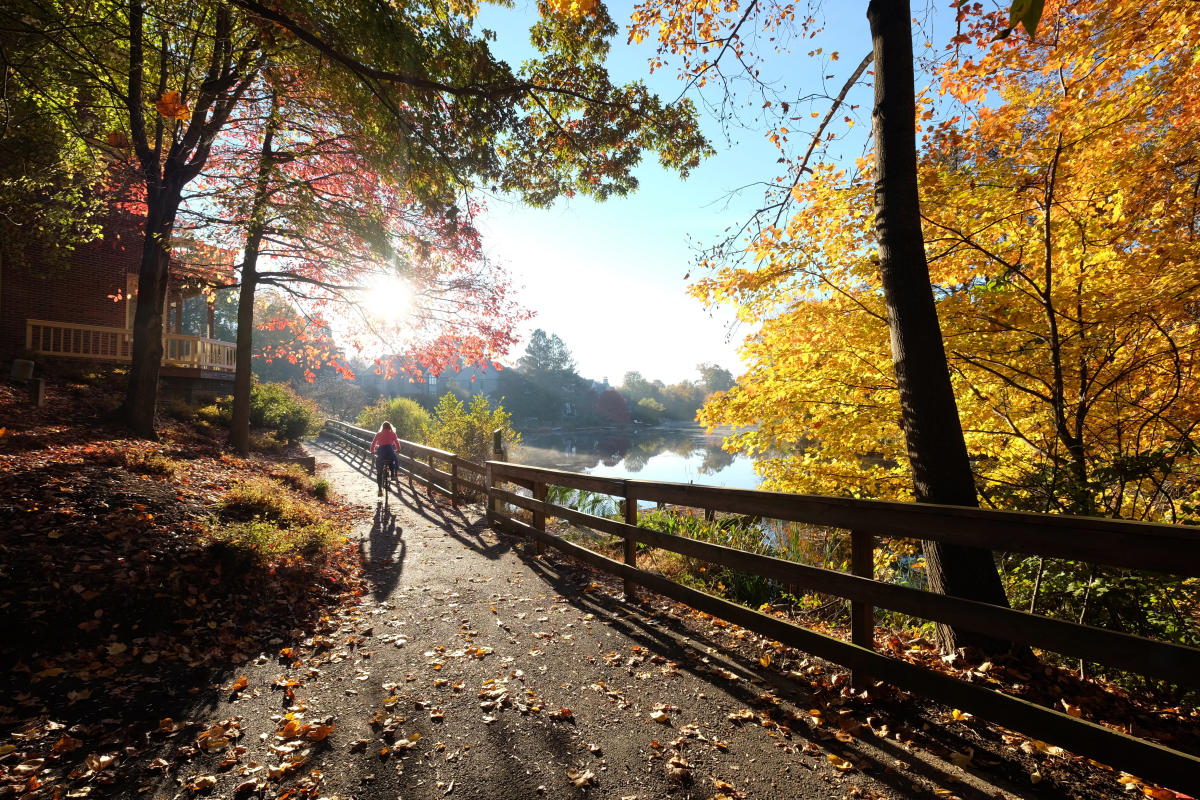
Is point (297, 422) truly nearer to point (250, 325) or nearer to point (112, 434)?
point (250, 325)

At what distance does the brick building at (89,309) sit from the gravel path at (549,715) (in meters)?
15.1

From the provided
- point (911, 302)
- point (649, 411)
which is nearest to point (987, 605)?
point (911, 302)

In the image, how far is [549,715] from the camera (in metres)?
3.28

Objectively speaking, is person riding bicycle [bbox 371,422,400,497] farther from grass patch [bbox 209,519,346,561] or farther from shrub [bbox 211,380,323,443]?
shrub [bbox 211,380,323,443]

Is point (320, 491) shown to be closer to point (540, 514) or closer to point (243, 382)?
point (243, 382)

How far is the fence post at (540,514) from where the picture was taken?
681 cm

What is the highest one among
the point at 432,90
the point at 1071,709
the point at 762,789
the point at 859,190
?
the point at 432,90

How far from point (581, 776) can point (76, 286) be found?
69.0 ft

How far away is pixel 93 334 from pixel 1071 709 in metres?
21.6

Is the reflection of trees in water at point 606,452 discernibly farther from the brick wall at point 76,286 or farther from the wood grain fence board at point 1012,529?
the wood grain fence board at point 1012,529

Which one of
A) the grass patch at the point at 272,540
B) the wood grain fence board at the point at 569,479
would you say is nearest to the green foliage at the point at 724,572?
the wood grain fence board at the point at 569,479

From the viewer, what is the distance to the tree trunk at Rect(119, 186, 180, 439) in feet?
31.7

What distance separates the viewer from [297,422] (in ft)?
66.6

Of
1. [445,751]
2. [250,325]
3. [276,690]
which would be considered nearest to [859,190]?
[445,751]
